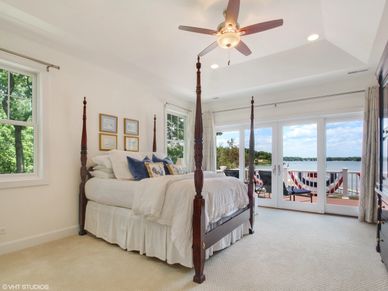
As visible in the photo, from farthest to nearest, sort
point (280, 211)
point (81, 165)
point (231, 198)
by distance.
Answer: point (280, 211) < point (81, 165) < point (231, 198)

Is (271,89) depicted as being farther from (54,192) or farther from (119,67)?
(54,192)

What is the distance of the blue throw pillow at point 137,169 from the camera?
3268 millimetres

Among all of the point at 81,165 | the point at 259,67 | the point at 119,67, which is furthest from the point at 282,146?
the point at 81,165

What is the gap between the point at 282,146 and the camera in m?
5.07

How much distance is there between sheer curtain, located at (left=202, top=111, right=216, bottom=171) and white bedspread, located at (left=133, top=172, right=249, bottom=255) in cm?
298

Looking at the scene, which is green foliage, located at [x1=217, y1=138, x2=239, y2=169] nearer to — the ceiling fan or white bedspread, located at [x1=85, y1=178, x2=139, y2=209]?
white bedspread, located at [x1=85, y1=178, x2=139, y2=209]

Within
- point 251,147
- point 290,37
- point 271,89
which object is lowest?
point 251,147

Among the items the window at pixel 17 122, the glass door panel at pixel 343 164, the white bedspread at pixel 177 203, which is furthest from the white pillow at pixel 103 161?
the glass door panel at pixel 343 164

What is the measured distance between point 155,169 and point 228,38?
206cm

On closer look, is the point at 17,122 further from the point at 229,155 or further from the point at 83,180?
the point at 229,155

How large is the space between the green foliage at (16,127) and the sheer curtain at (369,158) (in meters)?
5.30

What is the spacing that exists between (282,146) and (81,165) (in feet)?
13.4

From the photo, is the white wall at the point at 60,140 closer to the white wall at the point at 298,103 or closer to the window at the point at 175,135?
the window at the point at 175,135

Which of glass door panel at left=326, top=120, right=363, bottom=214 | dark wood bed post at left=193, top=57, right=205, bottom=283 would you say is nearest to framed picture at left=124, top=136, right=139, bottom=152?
dark wood bed post at left=193, top=57, right=205, bottom=283
